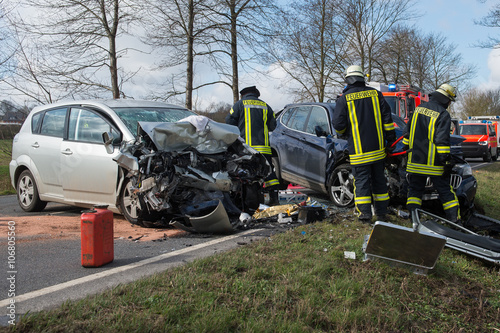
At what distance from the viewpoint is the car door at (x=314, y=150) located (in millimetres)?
6886

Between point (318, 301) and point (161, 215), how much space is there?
113 inches

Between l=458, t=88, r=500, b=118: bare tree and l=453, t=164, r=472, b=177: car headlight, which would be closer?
l=453, t=164, r=472, b=177: car headlight

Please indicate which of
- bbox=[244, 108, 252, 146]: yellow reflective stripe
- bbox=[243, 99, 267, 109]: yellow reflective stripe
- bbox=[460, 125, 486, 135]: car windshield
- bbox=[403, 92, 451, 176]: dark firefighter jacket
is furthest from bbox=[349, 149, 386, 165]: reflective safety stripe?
bbox=[460, 125, 486, 135]: car windshield

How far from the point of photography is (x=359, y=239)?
448 cm

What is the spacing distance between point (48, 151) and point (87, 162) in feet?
3.10

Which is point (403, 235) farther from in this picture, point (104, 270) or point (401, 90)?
point (401, 90)

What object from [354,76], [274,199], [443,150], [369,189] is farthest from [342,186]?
[354,76]

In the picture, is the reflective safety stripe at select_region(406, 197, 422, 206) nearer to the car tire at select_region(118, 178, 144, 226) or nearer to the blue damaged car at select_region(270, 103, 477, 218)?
the blue damaged car at select_region(270, 103, 477, 218)

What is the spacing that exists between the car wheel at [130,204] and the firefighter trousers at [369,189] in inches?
104

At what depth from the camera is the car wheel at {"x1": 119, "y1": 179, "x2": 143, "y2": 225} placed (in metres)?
5.25

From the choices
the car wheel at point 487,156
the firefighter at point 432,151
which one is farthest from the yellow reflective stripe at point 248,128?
the car wheel at point 487,156

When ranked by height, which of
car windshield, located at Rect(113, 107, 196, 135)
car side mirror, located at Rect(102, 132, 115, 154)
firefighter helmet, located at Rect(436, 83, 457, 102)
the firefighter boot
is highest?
firefighter helmet, located at Rect(436, 83, 457, 102)

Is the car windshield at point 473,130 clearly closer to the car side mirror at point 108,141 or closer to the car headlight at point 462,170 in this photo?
the car headlight at point 462,170

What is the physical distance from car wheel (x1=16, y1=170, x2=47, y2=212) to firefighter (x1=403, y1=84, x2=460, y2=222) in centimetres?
546
